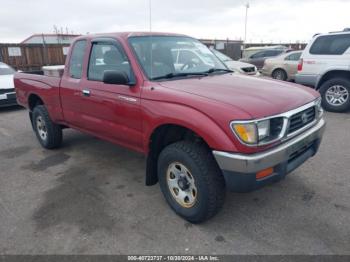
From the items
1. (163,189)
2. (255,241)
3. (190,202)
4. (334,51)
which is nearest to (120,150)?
(163,189)

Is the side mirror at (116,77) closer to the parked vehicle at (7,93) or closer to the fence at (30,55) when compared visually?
the parked vehicle at (7,93)

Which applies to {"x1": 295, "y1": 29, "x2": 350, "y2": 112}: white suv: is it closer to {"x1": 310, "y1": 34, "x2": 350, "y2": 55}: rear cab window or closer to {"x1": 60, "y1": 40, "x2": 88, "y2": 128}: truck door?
{"x1": 310, "y1": 34, "x2": 350, "y2": 55}: rear cab window

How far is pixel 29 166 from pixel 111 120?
1869 mm

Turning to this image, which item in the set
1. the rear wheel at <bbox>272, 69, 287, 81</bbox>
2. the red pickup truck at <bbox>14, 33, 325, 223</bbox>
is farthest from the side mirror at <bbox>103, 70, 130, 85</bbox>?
the rear wheel at <bbox>272, 69, 287, 81</bbox>

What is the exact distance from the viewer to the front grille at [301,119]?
2781mm

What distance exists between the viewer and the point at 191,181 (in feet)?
9.61

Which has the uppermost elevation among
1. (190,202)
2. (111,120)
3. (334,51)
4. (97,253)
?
(334,51)

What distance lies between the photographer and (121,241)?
277 cm

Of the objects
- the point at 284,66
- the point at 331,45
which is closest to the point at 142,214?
the point at 331,45

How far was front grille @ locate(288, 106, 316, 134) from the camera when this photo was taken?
2781 millimetres

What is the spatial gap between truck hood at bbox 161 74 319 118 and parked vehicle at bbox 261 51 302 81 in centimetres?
915

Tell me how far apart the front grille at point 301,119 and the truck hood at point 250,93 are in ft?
0.31

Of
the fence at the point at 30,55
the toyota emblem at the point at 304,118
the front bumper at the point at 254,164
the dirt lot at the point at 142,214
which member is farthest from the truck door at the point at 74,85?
the fence at the point at 30,55

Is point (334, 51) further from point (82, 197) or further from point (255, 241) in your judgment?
point (82, 197)
